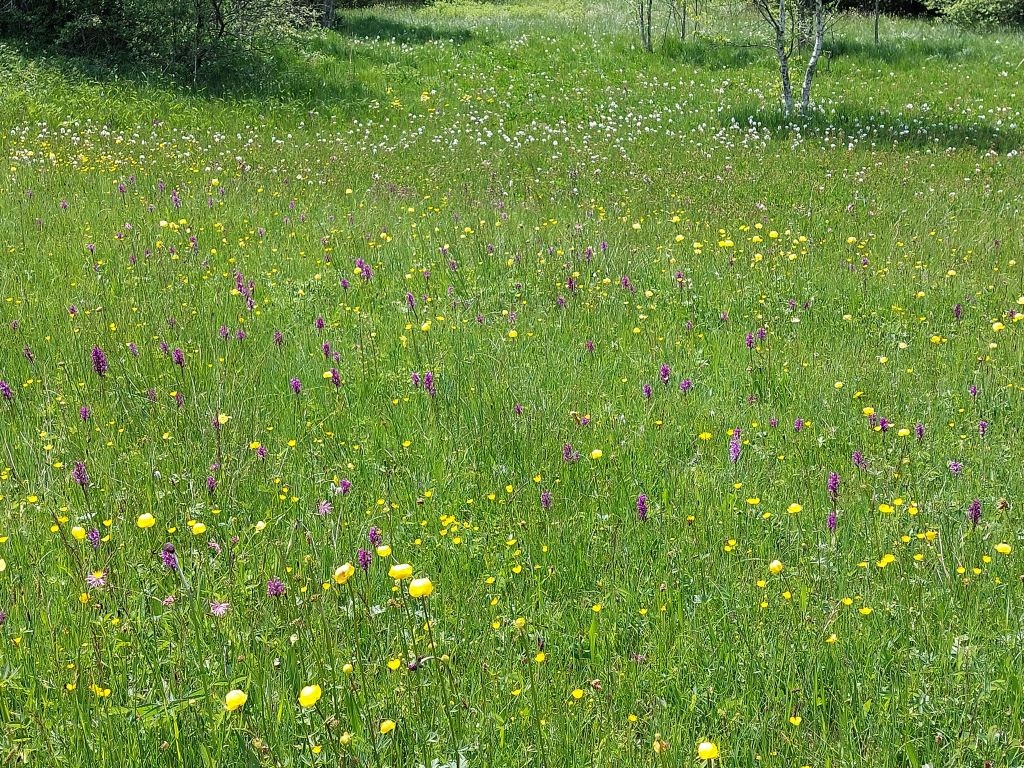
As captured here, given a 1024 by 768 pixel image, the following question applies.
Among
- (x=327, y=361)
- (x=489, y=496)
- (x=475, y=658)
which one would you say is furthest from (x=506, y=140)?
(x=475, y=658)

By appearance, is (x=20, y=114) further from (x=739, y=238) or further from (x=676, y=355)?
(x=676, y=355)

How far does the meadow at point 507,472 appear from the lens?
2.54 meters

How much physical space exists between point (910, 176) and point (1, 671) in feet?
38.3

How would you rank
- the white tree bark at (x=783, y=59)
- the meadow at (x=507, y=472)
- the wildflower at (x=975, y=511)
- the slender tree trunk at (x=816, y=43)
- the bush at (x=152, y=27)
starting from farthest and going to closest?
the bush at (x=152, y=27) < the white tree bark at (x=783, y=59) < the slender tree trunk at (x=816, y=43) < the wildflower at (x=975, y=511) < the meadow at (x=507, y=472)

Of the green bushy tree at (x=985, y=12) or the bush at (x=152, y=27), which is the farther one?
the green bushy tree at (x=985, y=12)

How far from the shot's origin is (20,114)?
541 inches

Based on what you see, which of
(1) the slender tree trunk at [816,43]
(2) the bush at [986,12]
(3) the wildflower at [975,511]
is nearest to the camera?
(3) the wildflower at [975,511]

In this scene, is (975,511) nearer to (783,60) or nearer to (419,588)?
(419,588)

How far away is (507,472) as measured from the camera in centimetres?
403

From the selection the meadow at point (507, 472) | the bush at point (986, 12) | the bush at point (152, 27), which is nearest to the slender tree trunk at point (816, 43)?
the meadow at point (507, 472)

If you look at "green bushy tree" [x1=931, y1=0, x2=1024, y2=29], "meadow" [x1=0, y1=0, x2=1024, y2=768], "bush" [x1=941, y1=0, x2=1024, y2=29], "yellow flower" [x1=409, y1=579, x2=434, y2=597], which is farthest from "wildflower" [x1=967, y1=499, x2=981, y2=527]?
"bush" [x1=941, y1=0, x2=1024, y2=29]

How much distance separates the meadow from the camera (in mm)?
2539

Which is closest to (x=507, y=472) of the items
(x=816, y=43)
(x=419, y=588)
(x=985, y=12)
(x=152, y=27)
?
(x=419, y=588)

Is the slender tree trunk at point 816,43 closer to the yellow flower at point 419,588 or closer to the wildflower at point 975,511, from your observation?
the wildflower at point 975,511
